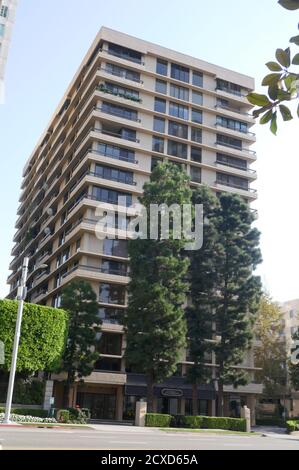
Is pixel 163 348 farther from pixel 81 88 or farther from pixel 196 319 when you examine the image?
pixel 81 88

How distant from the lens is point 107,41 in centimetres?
5397

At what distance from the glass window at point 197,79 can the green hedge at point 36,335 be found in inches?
1370

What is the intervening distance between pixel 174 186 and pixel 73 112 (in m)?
25.4

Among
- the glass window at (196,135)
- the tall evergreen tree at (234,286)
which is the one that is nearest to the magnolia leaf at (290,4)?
the tall evergreen tree at (234,286)

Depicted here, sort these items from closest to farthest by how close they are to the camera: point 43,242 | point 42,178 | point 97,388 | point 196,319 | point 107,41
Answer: point 196,319 < point 97,388 < point 107,41 < point 43,242 < point 42,178

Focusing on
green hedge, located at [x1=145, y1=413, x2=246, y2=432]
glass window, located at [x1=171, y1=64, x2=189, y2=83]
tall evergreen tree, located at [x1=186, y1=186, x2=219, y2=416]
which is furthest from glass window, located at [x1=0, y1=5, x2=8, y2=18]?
green hedge, located at [x1=145, y1=413, x2=246, y2=432]

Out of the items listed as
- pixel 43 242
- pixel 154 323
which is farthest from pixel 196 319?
pixel 43 242

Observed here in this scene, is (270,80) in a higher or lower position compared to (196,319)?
lower

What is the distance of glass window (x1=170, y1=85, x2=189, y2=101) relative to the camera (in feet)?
189

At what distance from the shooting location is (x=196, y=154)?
5709 cm

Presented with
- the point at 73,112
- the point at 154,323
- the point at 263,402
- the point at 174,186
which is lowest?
the point at 263,402

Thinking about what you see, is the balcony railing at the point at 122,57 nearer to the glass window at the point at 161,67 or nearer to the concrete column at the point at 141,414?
the glass window at the point at 161,67


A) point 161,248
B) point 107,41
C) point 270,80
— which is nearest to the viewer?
point 270,80

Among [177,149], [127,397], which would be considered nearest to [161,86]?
[177,149]
